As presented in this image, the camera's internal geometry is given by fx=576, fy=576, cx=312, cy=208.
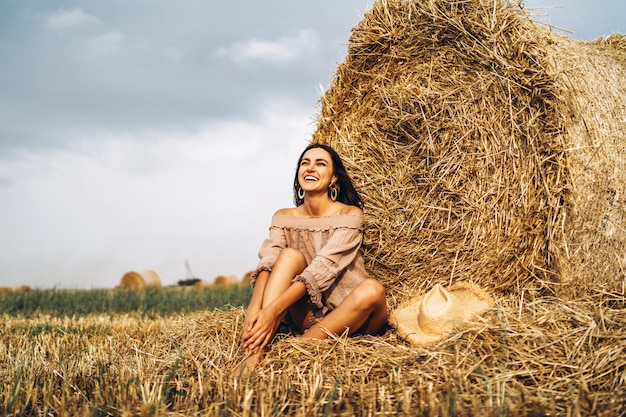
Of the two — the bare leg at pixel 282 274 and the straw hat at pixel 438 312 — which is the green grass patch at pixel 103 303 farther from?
the straw hat at pixel 438 312

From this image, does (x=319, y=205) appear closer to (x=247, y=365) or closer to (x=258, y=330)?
(x=258, y=330)

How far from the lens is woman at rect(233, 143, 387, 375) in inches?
122

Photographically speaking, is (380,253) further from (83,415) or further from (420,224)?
(83,415)

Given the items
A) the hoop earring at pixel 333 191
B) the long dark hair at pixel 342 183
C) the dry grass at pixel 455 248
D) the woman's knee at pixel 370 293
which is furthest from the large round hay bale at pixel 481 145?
the woman's knee at pixel 370 293

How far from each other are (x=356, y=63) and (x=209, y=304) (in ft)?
15.9

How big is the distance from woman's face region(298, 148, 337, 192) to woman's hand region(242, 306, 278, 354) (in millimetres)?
986

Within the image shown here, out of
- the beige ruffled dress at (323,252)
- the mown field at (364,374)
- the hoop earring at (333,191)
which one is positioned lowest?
the mown field at (364,374)

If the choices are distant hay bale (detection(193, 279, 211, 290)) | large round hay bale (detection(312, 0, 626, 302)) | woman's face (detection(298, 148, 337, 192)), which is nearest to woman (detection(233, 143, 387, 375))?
woman's face (detection(298, 148, 337, 192))

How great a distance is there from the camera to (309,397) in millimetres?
2258

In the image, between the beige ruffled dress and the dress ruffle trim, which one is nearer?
the beige ruffled dress

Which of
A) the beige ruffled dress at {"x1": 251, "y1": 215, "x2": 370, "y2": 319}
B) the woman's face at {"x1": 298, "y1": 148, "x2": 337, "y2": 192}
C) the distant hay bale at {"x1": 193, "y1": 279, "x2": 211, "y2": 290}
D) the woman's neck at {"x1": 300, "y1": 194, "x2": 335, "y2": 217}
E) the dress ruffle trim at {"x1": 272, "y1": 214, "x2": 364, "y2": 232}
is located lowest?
the distant hay bale at {"x1": 193, "y1": 279, "x2": 211, "y2": 290}

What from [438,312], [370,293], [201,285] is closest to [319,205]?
[370,293]

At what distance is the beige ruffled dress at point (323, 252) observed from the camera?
10.6ft

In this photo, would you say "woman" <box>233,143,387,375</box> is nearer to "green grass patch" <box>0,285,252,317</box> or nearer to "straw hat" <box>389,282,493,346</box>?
"straw hat" <box>389,282,493,346</box>
